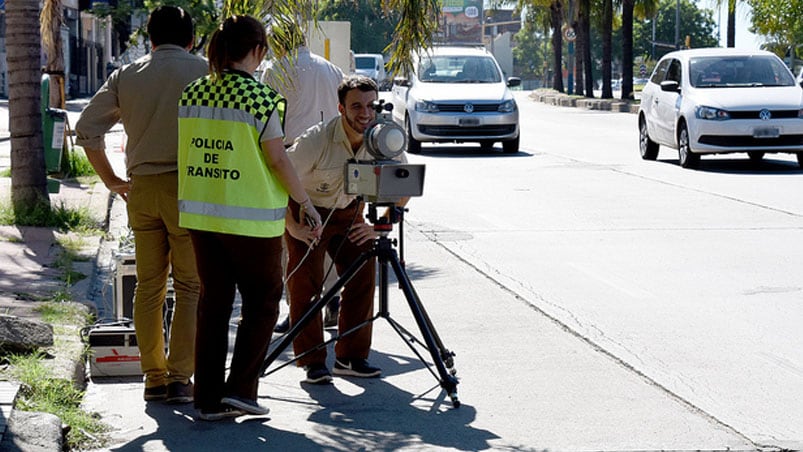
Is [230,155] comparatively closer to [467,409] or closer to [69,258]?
[467,409]

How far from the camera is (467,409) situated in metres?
6.36

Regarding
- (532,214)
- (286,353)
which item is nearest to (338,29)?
(532,214)

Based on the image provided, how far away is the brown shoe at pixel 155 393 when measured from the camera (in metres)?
6.48

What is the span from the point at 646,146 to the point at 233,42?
669 inches

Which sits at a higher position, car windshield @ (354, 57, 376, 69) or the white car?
car windshield @ (354, 57, 376, 69)

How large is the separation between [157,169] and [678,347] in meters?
3.28

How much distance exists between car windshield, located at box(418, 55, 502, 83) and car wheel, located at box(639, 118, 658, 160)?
366 centimetres

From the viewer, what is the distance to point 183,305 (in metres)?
6.36

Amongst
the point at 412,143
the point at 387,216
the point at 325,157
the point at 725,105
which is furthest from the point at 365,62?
the point at 387,216

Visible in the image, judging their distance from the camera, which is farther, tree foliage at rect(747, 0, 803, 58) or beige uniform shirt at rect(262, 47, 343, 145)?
tree foliage at rect(747, 0, 803, 58)

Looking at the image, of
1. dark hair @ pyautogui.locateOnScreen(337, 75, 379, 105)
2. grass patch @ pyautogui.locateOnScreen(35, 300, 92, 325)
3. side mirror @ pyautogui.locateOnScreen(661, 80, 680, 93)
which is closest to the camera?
dark hair @ pyautogui.locateOnScreen(337, 75, 379, 105)

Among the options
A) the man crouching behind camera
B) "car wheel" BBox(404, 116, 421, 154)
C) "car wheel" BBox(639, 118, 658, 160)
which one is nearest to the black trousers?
the man crouching behind camera

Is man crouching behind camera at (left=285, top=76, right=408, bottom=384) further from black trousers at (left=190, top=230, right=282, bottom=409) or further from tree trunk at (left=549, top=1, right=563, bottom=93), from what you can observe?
tree trunk at (left=549, top=1, right=563, bottom=93)

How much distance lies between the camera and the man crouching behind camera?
6.80 m
